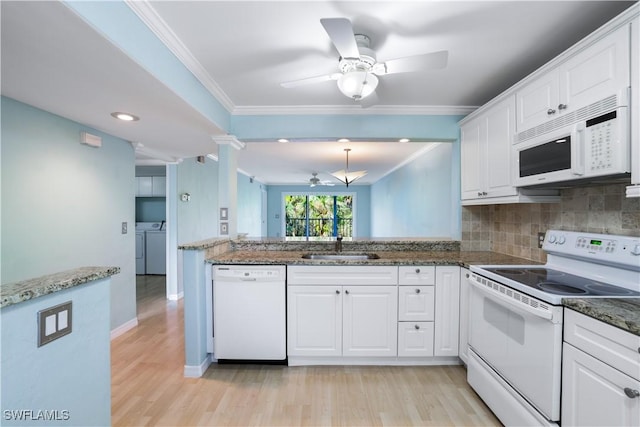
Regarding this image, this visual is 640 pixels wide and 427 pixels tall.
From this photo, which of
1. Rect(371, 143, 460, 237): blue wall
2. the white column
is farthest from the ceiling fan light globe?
Rect(371, 143, 460, 237): blue wall

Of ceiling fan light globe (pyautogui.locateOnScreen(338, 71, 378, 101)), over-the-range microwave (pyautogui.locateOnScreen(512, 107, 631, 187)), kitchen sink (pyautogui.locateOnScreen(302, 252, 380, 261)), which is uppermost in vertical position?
ceiling fan light globe (pyautogui.locateOnScreen(338, 71, 378, 101))

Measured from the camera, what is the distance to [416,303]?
2.35 m

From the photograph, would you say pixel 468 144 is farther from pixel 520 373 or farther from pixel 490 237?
pixel 520 373

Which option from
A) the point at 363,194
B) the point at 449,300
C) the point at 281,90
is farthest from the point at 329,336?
the point at 363,194

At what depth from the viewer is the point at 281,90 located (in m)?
2.43

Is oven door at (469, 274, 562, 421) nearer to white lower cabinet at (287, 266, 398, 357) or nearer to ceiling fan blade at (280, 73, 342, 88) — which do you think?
white lower cabinet at (287, 266, 398, 357)

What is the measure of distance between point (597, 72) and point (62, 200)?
147 inches

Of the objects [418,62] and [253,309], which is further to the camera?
[253,309]

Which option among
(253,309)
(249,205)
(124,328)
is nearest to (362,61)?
(253,309)

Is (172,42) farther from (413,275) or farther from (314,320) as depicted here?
(413,275)

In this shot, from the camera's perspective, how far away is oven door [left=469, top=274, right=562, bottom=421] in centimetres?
137

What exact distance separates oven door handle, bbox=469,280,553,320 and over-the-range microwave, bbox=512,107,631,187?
727 millimetres

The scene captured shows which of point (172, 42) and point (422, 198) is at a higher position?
point (172, 42)

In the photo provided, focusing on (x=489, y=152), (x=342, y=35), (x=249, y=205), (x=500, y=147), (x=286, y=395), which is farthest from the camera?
(x=249, y=205)
